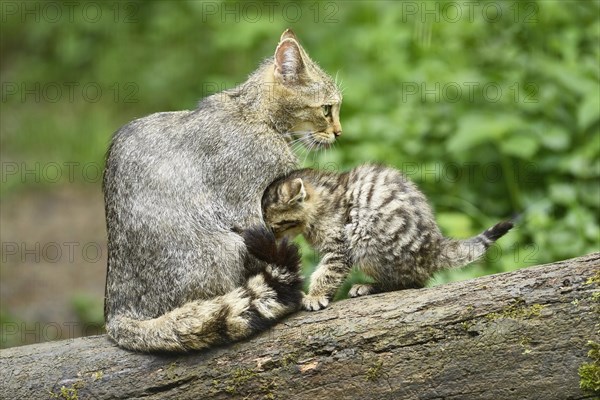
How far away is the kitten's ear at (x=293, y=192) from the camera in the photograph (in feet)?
20.0

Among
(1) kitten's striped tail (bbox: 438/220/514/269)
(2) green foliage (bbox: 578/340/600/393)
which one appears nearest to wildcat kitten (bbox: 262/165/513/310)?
(1) kitten's striped tail (bbox: 438/220/514/269)

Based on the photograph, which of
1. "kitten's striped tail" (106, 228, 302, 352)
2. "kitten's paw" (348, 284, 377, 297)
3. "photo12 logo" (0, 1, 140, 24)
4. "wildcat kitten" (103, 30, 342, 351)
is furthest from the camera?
"photo12 logo" (0, 1, 140, 24)

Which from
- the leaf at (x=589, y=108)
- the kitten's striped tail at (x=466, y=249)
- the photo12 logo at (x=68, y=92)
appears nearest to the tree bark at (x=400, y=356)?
the kitten's striped tail at (x=466, y=249)

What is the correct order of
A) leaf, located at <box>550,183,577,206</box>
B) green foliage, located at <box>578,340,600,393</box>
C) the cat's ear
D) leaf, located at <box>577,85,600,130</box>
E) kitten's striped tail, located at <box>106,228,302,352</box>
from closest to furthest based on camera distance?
1. green foliage, located at <box>578,340,600,393</box>
2. kitten's striped tail, located at <box>106,228,302,352</box>
3. the cat's ear
4. leaf, located at <box>577,85,600,130</box>
5. leaf, located at <box>550,183,577,206</box>

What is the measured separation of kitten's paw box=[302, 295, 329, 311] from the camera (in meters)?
5.68

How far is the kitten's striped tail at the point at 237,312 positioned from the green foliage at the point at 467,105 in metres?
1.37

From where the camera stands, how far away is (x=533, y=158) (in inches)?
341

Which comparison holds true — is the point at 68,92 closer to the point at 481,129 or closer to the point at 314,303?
the point at 481,129

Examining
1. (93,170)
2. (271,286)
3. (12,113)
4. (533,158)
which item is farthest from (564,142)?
(12,113)

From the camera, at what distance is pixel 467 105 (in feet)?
30.2

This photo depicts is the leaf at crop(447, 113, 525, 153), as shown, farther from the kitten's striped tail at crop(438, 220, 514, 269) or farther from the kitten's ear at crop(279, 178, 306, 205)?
the kitten's ear at crop(279, 178, 306, 205)

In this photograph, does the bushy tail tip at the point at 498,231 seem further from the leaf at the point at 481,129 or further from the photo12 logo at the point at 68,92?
→ the photo12 logo at the point at 68,92

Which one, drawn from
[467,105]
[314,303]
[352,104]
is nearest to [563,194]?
[467,105]

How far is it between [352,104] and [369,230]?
4.36 m
